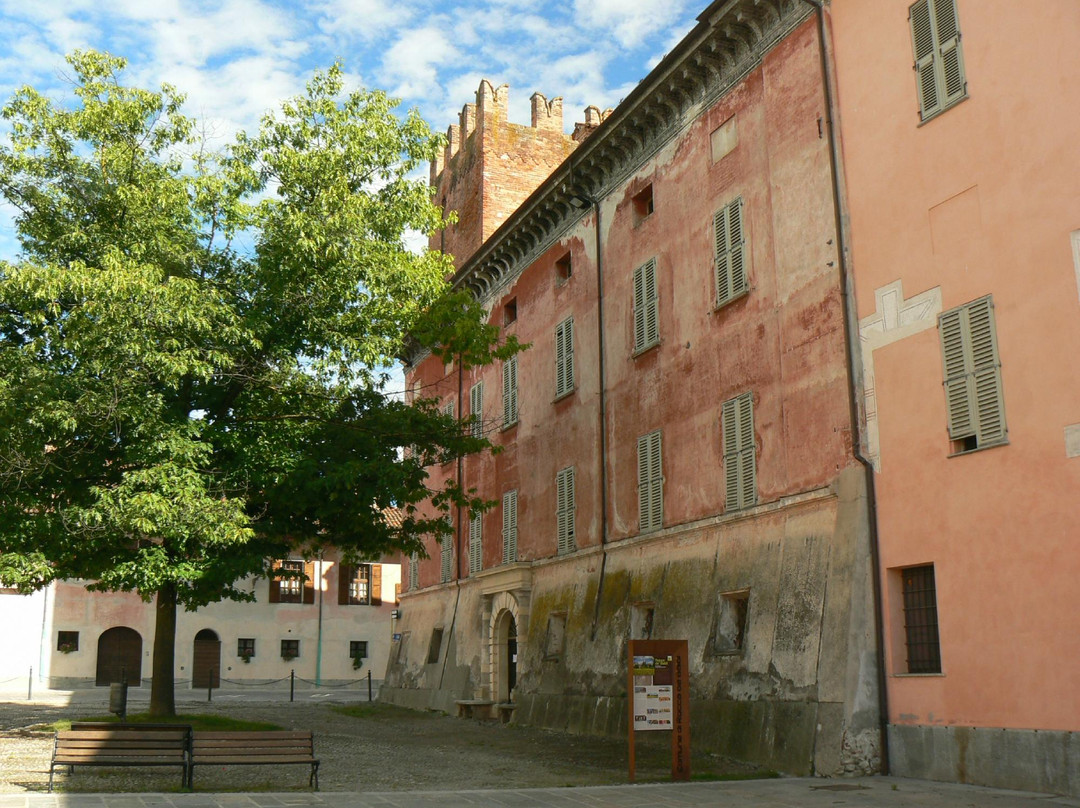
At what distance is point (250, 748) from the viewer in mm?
11555

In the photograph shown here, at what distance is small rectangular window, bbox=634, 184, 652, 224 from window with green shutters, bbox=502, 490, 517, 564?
7.51 m

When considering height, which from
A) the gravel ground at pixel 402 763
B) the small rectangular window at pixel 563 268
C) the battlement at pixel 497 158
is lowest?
the gravel ground at pixel 402 763

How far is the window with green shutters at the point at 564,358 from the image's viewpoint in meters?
22.2

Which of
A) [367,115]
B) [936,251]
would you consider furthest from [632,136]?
[936,251]

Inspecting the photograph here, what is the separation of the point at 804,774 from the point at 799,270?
22.3 ft

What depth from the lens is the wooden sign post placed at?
12.6 m

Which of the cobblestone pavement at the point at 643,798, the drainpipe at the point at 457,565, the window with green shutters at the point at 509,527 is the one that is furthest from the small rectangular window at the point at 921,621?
the drainpipe at the point at 457,565

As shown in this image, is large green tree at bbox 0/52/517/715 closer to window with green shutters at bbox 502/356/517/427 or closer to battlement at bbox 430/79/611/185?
window with green shutters at bbox 502/356/517/427

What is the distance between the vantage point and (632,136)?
794 inches

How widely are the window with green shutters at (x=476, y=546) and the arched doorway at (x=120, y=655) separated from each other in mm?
23204

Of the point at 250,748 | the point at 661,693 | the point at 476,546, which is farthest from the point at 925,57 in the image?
the point at 476,546

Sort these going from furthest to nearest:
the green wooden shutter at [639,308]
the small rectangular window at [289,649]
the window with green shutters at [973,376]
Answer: the small rectangular window at [289,649], the green wooden shutter at [639,308], the window with green shutters at [973,376]

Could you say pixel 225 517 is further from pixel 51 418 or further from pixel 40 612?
pixel 40 612

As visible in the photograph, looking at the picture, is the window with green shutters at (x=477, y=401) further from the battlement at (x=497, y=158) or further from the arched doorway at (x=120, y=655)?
the arched doorway at (x=120, y=655)
